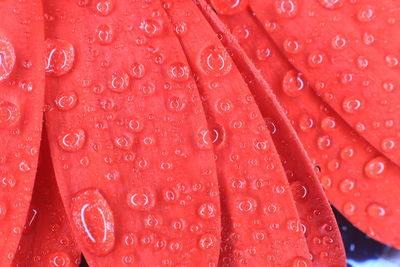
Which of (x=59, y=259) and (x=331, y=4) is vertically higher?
(x=331, y=4)

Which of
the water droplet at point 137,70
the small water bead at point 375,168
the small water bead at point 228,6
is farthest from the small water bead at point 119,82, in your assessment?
the small water bead at point 375,168

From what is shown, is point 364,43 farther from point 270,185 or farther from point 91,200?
point 91,200

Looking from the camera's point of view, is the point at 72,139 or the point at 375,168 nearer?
the point at 72,139

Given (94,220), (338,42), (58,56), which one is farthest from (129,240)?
(338,42)

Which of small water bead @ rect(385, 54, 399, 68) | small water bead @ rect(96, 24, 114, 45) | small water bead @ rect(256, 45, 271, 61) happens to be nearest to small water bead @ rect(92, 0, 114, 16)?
small water bead @ rect(96, 24, 114, 45)

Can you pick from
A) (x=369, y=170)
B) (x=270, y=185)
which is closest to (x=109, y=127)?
(x=270, y=185)

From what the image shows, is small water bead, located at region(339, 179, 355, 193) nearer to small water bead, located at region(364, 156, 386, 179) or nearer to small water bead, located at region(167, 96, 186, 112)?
small water bead, located at region(364, 156, 386, 179)

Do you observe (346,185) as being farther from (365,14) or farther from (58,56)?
(58,56)
